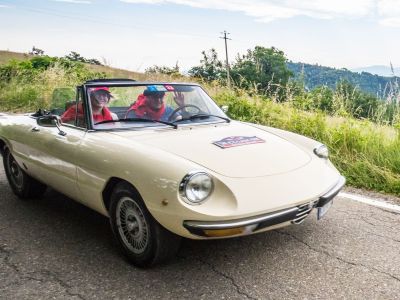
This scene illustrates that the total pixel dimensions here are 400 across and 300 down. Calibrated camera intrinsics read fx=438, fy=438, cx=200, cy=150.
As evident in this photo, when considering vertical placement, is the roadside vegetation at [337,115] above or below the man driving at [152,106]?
below

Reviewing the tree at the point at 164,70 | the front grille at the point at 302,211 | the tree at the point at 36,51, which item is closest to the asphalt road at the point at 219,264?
the front grille at the point at 302,211

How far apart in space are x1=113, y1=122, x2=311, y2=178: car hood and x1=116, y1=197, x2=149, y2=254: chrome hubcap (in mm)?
471

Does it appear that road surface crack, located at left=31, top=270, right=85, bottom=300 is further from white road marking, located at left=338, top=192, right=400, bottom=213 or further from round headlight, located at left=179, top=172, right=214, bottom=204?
white road marking, located at left=338, top=192, right=400, bottom=213

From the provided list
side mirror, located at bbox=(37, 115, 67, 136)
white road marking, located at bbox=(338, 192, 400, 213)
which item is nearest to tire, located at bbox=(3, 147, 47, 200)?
side mirror, located at bbox=(37, 115, 67, 136)

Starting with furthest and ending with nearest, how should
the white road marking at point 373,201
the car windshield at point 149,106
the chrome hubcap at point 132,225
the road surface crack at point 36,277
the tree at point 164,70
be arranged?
the tree at point 164,70
the white road marking at point 373,201
the car windshield at point 149,106
the chrome hubcap at point 132,225
the road surface crack at point 36,277

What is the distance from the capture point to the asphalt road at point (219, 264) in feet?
9.11

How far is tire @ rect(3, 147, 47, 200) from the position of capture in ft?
15.3

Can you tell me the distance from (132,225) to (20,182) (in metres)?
2.20

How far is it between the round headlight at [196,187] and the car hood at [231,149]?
0.15 metres

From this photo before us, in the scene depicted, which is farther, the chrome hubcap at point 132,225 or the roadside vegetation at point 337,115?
the roadside vegetation at point 337,115

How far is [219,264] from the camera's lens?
3145 mm

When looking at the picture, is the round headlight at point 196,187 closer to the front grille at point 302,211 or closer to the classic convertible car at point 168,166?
the classic convertible car at point 168,166

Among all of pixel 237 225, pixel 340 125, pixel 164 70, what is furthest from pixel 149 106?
pixel 164 70

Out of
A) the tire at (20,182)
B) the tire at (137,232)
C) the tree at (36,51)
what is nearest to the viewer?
the tire at (137,232)
